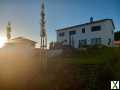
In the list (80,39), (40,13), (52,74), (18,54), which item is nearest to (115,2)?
(40,13)

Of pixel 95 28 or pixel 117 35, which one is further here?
pixel 117 35

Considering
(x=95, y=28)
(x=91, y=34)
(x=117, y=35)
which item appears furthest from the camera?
(x=117, y=35)

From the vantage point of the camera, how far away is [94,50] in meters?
12.4

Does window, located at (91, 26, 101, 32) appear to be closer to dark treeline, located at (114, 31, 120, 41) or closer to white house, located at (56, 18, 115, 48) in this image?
white house, located at (56, 18, 115, 48)

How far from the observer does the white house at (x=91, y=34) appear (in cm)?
1558

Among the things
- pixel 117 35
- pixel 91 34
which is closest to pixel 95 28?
pixel 91 34

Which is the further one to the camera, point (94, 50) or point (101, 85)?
point (94, 50)

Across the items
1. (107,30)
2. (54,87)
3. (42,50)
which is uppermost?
(107,30)

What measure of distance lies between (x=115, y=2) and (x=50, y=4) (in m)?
2.35

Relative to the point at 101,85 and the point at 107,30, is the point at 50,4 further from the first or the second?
the point at 107,30

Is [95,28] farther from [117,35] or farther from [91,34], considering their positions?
[117,35]

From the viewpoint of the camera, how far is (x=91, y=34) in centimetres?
1655

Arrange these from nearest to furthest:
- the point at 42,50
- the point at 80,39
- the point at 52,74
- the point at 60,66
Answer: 1. the point at 52,74
2. the point at 60,66
3. the point at 42,50
4. the point at 80,39

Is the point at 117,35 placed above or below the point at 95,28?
below
